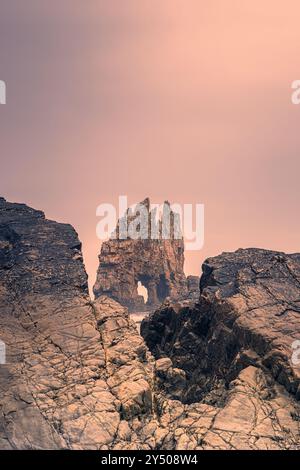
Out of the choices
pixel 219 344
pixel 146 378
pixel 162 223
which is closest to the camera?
pixel 146 378

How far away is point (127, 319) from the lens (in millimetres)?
33094

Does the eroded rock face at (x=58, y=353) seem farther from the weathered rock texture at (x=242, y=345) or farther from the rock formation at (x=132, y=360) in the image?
the weathered rock texture at (x=242, y=345)

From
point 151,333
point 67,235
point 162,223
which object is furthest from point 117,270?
point 67,235

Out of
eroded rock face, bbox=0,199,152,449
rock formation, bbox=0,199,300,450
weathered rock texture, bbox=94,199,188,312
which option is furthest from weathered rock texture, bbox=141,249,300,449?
weathered rock texture, bbox=94,199,188,312

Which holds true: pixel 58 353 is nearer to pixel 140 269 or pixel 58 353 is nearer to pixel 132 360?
pixel 132 360

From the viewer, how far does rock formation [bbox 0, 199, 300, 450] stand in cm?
2200

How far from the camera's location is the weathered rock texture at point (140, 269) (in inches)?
4380

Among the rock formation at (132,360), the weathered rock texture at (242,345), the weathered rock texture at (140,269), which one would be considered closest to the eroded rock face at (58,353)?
the rock formation at (132,360)

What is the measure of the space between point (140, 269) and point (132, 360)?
86.5 meters

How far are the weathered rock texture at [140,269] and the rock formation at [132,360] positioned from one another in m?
70.6

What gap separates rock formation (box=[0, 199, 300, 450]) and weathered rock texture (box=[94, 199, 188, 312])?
232 ft

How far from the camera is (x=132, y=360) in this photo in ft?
92.4

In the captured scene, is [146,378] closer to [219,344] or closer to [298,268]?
[219,344]

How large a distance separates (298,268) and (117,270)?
79.0 m
